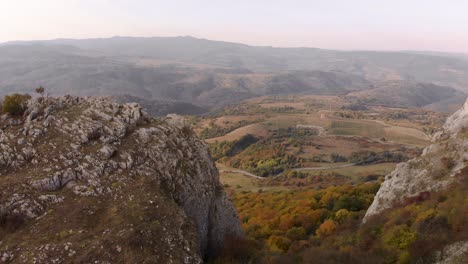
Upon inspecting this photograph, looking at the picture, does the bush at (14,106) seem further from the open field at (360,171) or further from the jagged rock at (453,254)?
the open field at (360,171)

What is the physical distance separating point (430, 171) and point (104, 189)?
44.0 metres

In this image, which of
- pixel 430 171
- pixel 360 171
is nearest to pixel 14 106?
pixel 430 171

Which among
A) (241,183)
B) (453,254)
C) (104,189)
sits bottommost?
(241,183)

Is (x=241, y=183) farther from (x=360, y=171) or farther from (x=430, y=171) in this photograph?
(x=430, y=171)

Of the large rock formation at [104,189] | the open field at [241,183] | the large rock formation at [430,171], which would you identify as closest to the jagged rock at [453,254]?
the large rock formation at [430,171]

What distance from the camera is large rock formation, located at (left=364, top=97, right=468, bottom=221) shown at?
46681 mm

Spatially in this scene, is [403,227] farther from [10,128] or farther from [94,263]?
[10,128]

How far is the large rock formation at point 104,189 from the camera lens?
72.4 ft

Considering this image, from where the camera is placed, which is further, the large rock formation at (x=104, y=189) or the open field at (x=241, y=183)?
the open field at (x=241, y=183)

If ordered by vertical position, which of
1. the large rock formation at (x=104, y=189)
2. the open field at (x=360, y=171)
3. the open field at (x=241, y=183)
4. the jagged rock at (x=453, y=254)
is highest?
the large rock formation at (x=104, y=189)

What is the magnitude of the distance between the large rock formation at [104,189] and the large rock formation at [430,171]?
25757mm

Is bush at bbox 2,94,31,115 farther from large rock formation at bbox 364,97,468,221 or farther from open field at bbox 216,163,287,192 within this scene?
open field at bbox 216,163,287,192

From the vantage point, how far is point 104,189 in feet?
87.8

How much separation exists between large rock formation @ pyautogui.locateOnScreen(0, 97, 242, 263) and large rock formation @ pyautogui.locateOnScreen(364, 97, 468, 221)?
25757 mm
